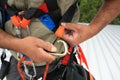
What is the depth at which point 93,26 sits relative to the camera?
74.5 inches

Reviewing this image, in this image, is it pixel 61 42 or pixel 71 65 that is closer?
pixel 61 42

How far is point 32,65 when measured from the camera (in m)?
1.91

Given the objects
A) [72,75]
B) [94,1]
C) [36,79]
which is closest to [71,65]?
[72,75]

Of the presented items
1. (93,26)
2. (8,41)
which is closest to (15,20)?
(8,41)

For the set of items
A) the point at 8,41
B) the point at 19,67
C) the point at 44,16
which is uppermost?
the point at 44,16

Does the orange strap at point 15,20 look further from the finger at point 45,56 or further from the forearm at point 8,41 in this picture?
the finger at point 45,56

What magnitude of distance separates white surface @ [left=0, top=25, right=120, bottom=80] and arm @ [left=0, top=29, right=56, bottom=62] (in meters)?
2.52

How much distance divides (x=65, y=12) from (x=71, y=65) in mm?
330

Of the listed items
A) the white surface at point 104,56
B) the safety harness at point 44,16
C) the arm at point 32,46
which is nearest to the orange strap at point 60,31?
the safety harness at point 44,16

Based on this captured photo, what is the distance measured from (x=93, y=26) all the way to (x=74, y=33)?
0.43ft

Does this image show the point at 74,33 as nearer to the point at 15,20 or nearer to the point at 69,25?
the point at 69,25

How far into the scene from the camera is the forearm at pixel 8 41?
5.67ft

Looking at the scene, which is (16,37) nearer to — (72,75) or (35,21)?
(35,21)

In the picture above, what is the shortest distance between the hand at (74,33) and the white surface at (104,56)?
2.38 meters
